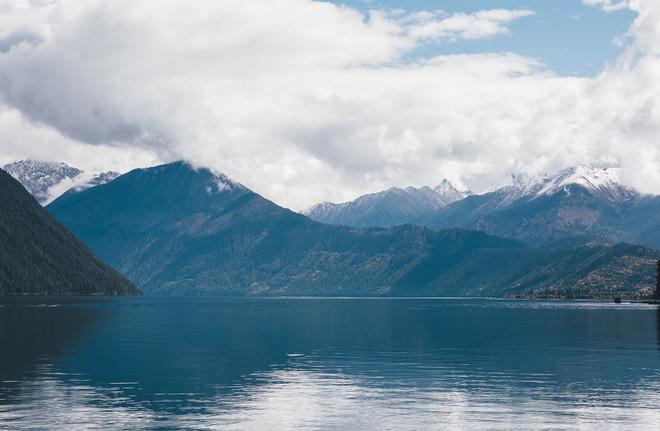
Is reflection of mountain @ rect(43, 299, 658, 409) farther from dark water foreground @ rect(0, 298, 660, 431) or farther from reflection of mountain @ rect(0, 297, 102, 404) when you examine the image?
reflection of mountain @ rect(0, 297, 102, 404)

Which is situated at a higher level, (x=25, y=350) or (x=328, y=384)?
(x=25, y=350)

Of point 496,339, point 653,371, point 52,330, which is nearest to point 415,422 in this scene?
point 653,371

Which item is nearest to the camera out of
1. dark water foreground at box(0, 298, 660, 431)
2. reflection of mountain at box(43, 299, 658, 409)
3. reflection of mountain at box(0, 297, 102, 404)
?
dark water foreground at box(0, 298, 660, 431)

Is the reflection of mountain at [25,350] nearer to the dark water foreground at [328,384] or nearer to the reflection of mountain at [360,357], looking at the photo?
the dark water foreground at [328,384]

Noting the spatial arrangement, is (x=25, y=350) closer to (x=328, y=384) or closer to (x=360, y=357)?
(x=360, y=357)

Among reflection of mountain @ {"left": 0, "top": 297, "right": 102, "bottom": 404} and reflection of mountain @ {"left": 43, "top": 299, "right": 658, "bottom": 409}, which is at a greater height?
reflection of mountain @ {"left": 0, "top": 297, "right": 102, "bottom": 404}

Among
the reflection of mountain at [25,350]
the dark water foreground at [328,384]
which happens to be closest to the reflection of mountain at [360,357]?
the dark water foreground at [328,384]

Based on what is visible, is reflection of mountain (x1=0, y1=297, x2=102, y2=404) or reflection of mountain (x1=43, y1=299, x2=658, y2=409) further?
reflection of mountain (x1=43, y1=299, x2=658, y2=409)

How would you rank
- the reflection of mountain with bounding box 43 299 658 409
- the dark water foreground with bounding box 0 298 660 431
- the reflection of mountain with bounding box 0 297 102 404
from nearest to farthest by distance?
the dark water foreground with bounding box 0 298 660 431, the reflection of mountain with bounding box 0 297 102 404, the reflection of mountain with bounding box 43 299 658 409

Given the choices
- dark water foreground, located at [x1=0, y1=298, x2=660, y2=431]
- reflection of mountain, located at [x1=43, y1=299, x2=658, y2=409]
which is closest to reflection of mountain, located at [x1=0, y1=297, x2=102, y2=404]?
dark water foreground, located at [x1=0, y1=298, x2=660, y2=431]

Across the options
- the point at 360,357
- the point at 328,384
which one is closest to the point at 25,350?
the point at 360,357

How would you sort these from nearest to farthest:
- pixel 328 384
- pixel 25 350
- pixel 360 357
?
pixel 328 384 → pixel 360 357 → pixel 25 350

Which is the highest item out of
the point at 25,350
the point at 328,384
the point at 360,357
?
the point at 25,350

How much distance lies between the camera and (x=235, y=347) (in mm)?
159250
